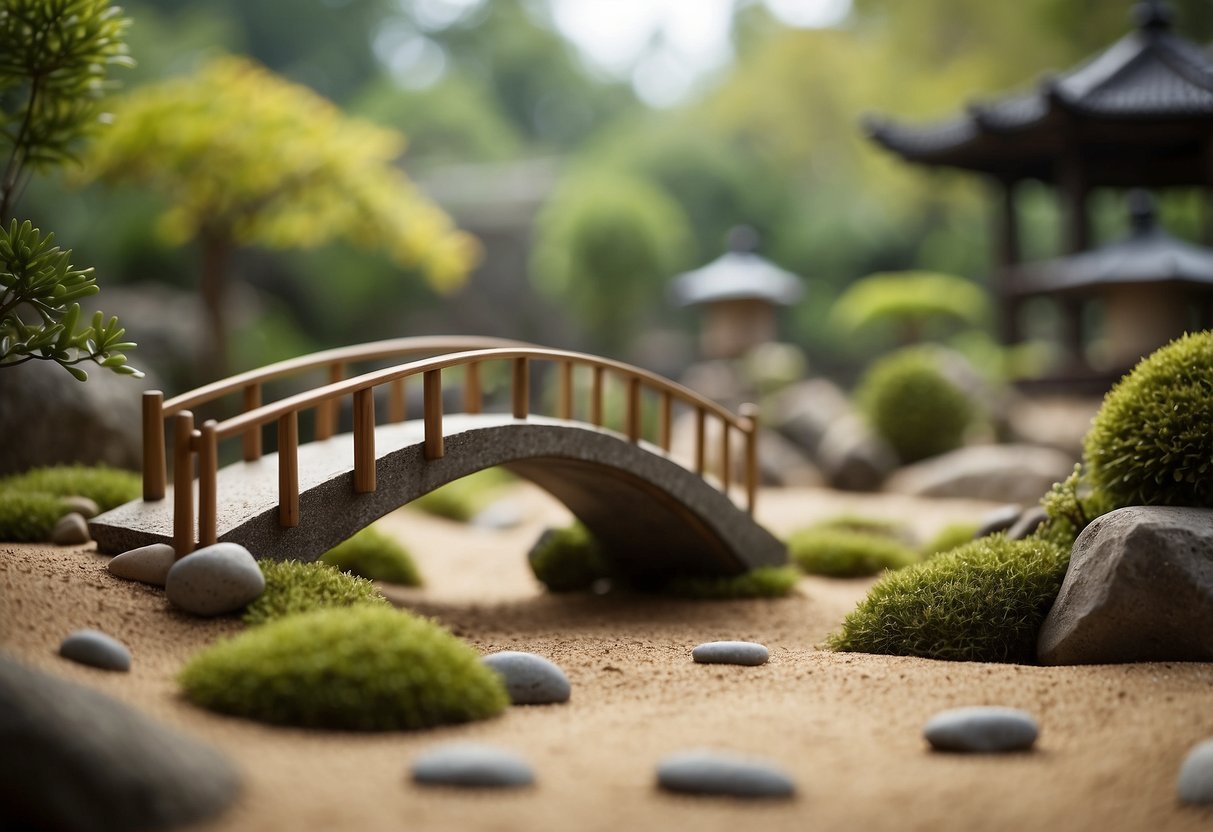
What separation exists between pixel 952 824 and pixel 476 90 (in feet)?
93.8

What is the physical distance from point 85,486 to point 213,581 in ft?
9.93

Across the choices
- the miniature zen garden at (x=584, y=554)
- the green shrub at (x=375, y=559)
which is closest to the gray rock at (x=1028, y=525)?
the miniature zen garden at (x=584, y=554)

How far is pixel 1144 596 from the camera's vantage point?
4.73 meters

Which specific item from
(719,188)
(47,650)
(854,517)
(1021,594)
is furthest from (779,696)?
(719,188)

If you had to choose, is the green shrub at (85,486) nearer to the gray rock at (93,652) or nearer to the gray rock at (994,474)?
the gray rock at (93,652)

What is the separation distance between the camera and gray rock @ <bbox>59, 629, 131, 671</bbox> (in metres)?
3.99

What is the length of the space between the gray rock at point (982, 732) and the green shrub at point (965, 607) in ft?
4.69

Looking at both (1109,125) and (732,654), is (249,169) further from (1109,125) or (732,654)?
(732,654)

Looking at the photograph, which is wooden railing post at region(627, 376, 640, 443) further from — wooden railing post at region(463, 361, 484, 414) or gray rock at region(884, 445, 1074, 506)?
gray rock at region(884, 445, 1074, 506)

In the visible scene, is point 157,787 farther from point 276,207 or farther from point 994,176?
point 994,176

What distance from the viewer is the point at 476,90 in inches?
1160

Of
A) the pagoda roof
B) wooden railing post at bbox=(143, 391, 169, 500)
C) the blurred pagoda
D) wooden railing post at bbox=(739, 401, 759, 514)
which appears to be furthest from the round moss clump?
the pagoda roof

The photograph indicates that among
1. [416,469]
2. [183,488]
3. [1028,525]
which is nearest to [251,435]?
[416,469]

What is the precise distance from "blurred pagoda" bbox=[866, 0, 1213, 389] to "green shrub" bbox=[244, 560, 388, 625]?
8763 mm
